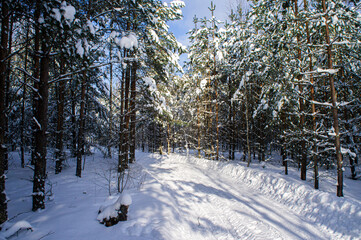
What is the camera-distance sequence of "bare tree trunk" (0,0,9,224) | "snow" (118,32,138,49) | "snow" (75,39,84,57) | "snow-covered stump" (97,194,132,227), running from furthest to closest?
"snow" (118,32,138,49)
"snow" (75,39,84,57)
"snow-covered stump" (97,194,132,227)
"bare tree trunk" (0,0,9,224)

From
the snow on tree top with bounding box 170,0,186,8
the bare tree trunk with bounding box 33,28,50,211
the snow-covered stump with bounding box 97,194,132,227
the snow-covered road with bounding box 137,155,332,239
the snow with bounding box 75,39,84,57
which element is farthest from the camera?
the snow on tree top with bounding box 170,0,186,8

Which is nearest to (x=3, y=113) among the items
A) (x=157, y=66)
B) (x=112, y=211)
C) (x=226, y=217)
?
(x=112, y=211)

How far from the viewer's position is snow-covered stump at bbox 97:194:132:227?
4227mm

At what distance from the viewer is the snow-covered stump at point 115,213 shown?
4.23 meters

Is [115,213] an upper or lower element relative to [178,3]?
lower

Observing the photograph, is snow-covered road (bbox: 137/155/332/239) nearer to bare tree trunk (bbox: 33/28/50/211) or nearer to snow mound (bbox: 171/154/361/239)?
snow mound (bbox: 171/154/361/239)

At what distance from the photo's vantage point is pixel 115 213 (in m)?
4.28

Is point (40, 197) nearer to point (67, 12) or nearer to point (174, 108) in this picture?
point (67, 12)

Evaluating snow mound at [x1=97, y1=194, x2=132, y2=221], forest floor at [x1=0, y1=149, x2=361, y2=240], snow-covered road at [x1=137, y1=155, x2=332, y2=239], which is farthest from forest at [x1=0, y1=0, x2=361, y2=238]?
snow-covered road at [x1=137, y1=155, x2=332, y2=239]

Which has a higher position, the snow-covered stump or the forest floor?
the snow-covered stump

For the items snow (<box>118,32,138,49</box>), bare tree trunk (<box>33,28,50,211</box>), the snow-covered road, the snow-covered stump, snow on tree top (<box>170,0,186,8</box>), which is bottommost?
the snow-covered road

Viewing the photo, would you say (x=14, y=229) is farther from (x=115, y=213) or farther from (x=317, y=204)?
(x=317, y=204)

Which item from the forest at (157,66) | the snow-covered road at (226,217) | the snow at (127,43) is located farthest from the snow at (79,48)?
the snow-covered road at (226,217)

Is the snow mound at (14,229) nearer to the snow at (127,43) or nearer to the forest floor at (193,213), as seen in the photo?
the forest floor at (193,213)
